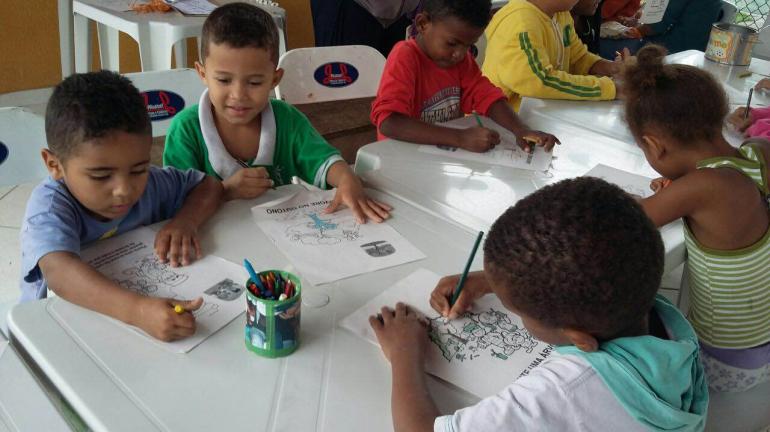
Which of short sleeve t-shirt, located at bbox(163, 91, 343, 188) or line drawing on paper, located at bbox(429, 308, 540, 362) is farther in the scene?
short sleeve t-shirt, located at bbox(163, 91, 343, 188)

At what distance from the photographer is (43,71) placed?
11.1 feet

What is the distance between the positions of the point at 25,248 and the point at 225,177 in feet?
1.69

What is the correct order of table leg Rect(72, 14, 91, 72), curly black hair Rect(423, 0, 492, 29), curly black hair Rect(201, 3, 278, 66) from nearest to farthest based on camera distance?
curly black hair Rect(201, 3, 278, 66) < curly black hair Rect(423, 0, 492, 29) < table leg Rect(72, 14, 91, 72)

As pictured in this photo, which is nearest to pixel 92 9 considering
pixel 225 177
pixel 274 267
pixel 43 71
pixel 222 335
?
pixel 43 71

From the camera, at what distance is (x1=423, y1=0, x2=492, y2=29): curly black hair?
1.71 meters

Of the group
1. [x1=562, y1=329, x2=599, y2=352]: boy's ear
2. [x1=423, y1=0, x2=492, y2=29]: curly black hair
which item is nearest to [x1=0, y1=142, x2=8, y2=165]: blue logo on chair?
[x1=423, y1=0, x2=492, y2=29]: curly black hair

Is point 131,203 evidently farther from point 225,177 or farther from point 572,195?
point 572,195

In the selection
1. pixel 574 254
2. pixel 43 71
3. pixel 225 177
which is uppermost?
pixel 574 254

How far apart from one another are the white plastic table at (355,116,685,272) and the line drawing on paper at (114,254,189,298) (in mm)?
535

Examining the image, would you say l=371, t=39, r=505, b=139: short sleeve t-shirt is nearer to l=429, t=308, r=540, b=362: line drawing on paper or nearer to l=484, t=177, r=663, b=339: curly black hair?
l=429, t=308, r=540, b=362: line drawing on paper

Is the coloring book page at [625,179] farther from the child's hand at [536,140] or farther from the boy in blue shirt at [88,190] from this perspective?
the boy in blue shirt at [88,190]

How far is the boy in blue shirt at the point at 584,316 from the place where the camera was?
0.68m

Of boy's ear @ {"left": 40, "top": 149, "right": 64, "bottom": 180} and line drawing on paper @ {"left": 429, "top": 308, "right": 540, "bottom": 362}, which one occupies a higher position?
boy's ear @ {"left": 40, "top": 149, "right": 64, "bottom": 180}

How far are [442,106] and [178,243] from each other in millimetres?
1119
